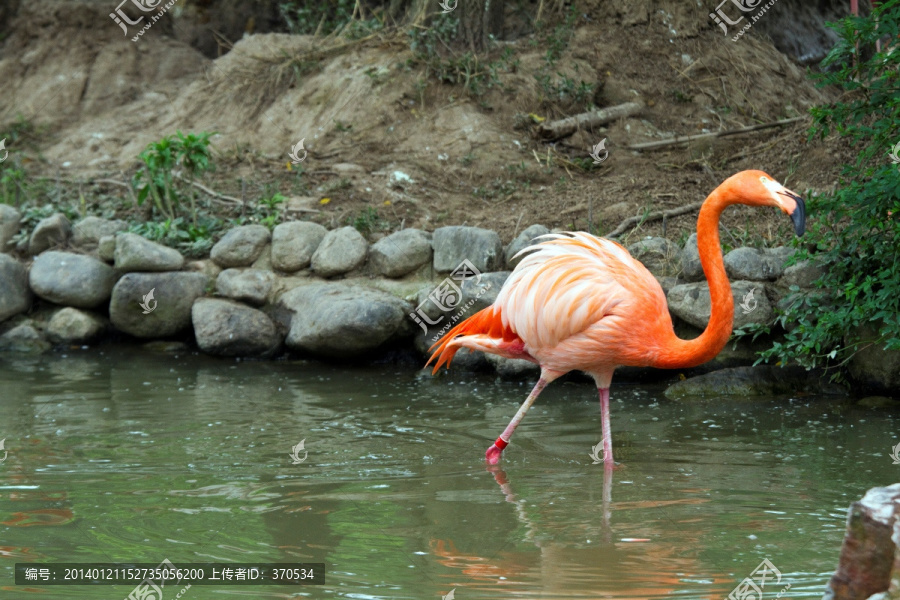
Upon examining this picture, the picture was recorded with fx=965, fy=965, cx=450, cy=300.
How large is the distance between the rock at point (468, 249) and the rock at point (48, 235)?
358 centimetres

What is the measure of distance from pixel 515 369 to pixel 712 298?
8.63 ft

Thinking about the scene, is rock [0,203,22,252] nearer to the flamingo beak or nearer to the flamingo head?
the flamingo head

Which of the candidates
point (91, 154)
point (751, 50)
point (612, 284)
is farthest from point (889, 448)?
point (91, 154)

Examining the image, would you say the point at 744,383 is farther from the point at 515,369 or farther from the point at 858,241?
the point at 515,369

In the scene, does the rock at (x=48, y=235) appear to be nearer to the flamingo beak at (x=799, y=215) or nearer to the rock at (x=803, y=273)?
the rock at (x=803, y=273)

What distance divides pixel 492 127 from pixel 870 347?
484 centimetres

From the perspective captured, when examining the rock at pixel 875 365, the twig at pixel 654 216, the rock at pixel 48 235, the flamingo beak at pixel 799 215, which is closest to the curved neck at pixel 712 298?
the flamingo beak at pixel 799 215

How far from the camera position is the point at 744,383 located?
6.55 metres

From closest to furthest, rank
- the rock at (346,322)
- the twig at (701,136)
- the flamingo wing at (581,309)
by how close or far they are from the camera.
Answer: the flamingo wing at (581,309) < the rock at (346,322) < the twig at (701,136)

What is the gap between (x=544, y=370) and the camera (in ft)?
17.0

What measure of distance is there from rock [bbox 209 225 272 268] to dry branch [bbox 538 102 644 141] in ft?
10.4

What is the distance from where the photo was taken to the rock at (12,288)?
328 inches

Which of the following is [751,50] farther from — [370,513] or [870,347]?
[370,513]

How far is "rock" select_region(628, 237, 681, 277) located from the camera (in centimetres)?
731
